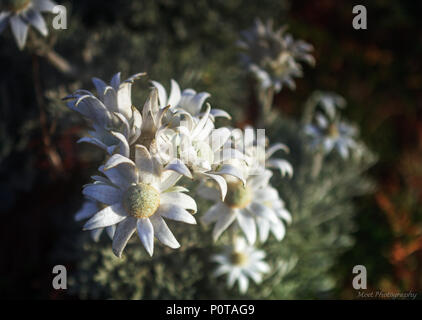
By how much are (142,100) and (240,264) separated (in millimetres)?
1468

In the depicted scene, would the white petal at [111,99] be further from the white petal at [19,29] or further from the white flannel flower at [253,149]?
the white petal at [19,29]

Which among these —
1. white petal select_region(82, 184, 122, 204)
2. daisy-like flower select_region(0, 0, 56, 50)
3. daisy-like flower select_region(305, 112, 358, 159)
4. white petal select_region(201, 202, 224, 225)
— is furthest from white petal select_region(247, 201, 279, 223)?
daisy-like flower select_region(0, 0, 56, 50)

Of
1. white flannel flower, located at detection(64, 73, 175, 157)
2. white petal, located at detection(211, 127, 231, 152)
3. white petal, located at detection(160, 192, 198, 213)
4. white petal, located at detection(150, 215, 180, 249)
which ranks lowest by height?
white petal, located at detection(150, 215, 180, 249)

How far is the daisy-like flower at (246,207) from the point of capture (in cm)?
170

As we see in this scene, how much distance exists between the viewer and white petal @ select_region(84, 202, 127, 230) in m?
1.28

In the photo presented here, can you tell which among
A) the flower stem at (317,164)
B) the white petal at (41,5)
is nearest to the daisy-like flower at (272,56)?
the flower stem at (317,164)

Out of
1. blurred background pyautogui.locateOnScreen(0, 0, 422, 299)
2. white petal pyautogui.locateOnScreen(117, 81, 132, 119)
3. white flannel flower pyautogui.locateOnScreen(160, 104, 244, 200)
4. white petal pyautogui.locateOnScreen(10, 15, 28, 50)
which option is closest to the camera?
white flannel flower pyautogui.locateOnScreen(160, 104, 244, 200)

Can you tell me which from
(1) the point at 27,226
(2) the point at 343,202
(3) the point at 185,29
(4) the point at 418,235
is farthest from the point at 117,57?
(4) the point at 418,235

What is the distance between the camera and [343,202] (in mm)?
3332

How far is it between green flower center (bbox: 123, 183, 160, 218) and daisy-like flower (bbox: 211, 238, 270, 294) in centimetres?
85

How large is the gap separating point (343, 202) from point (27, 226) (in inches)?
109

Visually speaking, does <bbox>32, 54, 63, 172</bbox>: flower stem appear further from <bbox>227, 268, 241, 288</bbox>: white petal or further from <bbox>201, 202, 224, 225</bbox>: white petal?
<bbox>227, 268, 241, 288</bbox>: white petal

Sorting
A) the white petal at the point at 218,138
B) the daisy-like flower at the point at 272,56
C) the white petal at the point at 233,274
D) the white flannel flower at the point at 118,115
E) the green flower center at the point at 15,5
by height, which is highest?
the green flower center at the point at 15,5

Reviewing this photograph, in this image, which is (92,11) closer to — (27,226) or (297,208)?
(27,226)
